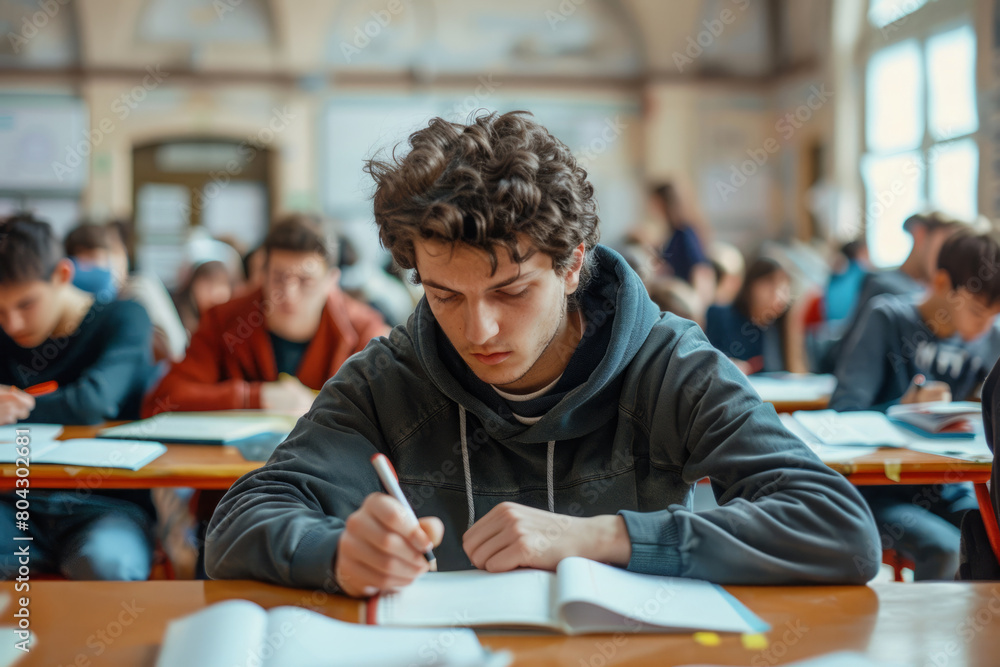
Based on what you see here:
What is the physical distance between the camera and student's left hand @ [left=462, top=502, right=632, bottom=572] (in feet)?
3.18

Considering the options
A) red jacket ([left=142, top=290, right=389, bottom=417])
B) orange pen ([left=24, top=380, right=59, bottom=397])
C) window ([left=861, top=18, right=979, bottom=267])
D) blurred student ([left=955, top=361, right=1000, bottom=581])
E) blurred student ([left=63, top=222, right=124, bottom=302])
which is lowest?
blurred student ([left=955, top=361, right=1000, bottom=581])

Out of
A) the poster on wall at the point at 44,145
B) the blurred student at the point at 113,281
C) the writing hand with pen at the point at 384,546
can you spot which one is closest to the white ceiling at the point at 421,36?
the poster on wall at the point at 44,145

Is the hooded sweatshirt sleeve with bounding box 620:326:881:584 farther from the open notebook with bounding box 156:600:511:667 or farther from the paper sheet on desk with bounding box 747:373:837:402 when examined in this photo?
the paper sheet on desk with bounding box 747:373:837:402

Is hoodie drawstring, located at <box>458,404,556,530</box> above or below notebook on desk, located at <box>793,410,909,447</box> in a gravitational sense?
above

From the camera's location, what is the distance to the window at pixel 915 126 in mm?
6090

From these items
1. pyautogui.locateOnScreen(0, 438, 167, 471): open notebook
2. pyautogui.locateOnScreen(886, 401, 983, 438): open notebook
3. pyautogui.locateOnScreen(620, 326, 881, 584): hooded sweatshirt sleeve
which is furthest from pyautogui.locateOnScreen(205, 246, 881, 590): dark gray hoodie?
pyautogui.locateOnScreen(886, 401, 983, 438): open notebook

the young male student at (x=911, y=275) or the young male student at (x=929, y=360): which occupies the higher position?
the young male student at (x=911, y=275)

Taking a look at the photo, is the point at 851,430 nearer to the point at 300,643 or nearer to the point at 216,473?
the point at 216,473

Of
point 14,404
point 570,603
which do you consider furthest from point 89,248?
point 570,603

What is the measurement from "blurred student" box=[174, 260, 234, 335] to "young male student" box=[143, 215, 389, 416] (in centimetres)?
178

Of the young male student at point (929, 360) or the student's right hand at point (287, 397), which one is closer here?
the young male student at point (929, 360)

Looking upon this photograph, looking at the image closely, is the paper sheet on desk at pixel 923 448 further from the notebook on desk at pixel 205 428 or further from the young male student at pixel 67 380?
the young male student at pixel 67 380

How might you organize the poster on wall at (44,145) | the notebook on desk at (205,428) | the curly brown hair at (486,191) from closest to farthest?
the curly brown hair at (486,191)
the notebook on desk at (205,428)
the poster on wall at (44,145)

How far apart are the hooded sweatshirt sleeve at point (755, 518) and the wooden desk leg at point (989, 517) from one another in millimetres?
664
